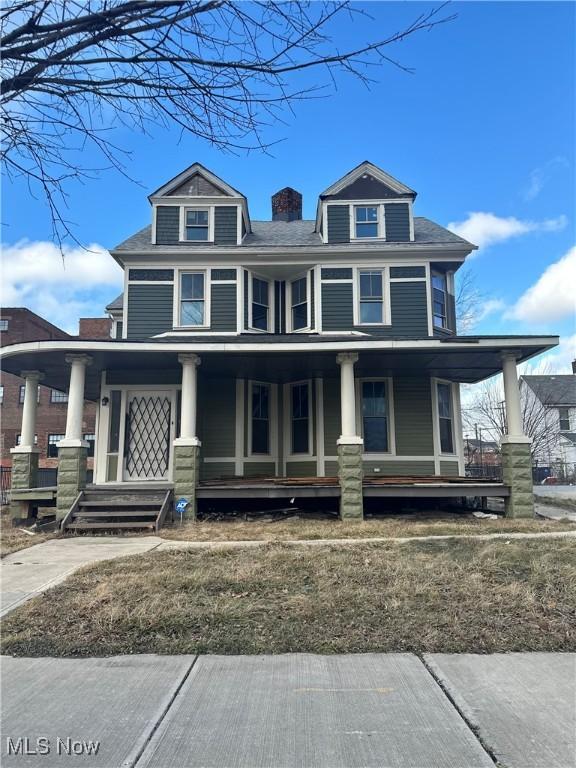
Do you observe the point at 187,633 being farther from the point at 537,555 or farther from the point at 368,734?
the point at 537,555

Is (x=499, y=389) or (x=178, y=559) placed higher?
(x=499, y=389)

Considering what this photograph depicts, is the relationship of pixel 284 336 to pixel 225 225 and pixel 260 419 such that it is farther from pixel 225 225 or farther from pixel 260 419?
pixel 225 225

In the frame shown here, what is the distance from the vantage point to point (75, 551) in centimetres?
722

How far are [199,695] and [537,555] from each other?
473 cm

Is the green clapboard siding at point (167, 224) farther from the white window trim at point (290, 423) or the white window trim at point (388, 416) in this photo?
the white window trim at point (388, 416)

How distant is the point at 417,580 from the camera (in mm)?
4977

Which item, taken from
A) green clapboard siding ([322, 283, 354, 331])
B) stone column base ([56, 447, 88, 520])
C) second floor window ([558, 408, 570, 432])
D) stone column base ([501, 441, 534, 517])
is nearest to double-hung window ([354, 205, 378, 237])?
green clapboard siding ([322, 283, 354, 331])

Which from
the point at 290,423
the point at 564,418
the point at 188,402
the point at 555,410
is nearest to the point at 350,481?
the point at 290,423

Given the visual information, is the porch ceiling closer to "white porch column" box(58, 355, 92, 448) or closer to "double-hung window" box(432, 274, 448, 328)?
"white porch column" box(58, 355, 92, 448)

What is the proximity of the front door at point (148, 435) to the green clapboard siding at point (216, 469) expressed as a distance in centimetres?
85

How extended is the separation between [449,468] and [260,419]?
4718mm

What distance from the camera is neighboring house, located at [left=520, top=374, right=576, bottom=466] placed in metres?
33.3

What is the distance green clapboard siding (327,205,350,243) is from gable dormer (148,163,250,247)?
2.30 m

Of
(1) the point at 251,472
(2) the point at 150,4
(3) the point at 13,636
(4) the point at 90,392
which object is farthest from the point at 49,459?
(2) the point at 150,4
